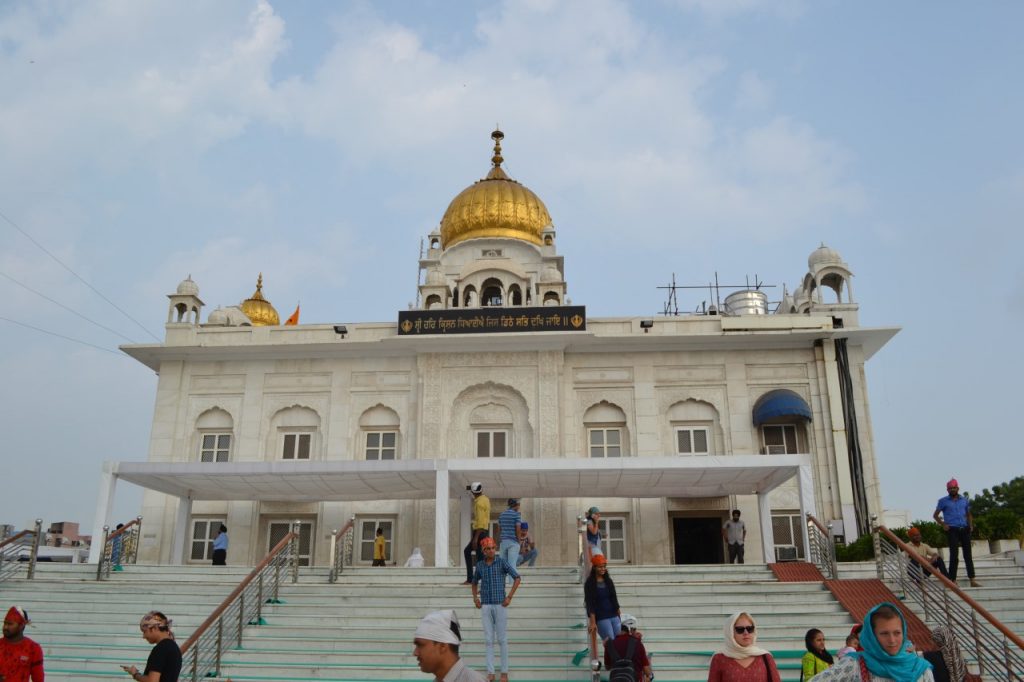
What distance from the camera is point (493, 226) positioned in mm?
29484

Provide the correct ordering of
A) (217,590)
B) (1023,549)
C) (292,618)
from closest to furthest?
(292,618) < (217,590) < (1023,549)

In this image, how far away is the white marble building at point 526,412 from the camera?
Answer: 21.2 m

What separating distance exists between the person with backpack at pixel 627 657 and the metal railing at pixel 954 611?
3990 millimetres

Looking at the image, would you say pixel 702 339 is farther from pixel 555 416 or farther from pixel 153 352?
pixel 153 352

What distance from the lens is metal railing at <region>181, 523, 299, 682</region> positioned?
9.90 meters

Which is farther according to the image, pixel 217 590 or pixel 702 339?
pixel 702 339

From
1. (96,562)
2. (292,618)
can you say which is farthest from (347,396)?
(292,618)

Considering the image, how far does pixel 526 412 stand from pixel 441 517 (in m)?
6.03

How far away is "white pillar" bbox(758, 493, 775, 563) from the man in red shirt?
14636 millimetres

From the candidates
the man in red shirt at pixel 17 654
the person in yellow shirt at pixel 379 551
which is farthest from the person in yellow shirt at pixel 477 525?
the person in yellow shirt at pixel 379 551

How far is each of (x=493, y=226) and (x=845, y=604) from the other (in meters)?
19.7

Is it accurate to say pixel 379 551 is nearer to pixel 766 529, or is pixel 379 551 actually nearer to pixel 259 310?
pixel 766 529

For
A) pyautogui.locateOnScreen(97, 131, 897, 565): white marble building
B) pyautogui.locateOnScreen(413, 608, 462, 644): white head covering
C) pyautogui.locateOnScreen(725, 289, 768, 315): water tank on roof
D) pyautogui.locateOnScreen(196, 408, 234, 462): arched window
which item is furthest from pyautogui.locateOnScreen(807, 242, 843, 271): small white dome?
pyautogui.locateOnScreen(413, 608, 462, 644): white head covering

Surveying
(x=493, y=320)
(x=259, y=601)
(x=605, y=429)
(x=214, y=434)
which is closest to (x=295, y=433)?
(x=214, y=434)
